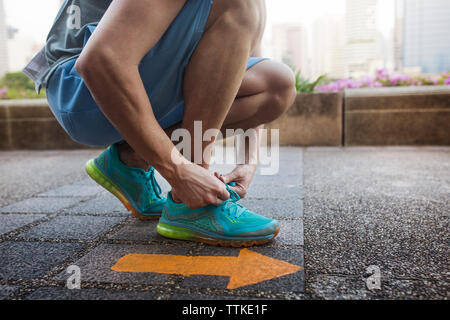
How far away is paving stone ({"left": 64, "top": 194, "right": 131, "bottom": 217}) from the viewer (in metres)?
1.54

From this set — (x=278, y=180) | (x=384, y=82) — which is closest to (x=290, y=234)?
(x=278, y=180)

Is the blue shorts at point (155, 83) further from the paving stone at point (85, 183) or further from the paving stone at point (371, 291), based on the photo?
the paving stone at point (85, 183)

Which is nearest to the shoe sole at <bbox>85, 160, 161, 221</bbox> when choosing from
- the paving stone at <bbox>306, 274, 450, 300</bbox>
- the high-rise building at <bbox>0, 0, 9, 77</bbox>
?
the paving stone at <bbox>306, 274, 450, 300</bbox>

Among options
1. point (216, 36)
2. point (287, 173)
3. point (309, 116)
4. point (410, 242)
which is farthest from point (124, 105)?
point (309, 116)

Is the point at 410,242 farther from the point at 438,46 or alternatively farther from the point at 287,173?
the point at 438,46

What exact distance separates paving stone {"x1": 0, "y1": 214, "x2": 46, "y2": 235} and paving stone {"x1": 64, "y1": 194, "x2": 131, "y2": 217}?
137mm

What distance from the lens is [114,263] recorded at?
1006 mm

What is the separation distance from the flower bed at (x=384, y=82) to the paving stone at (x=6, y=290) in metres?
3.81

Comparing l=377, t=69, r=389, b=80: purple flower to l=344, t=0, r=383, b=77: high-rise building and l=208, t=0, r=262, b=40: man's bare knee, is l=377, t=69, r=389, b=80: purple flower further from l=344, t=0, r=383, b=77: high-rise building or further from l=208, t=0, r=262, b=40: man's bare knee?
l=208, t=0, r=262, b=40: man's bare knee

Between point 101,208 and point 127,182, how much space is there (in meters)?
0.34

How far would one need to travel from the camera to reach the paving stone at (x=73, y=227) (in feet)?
4.13

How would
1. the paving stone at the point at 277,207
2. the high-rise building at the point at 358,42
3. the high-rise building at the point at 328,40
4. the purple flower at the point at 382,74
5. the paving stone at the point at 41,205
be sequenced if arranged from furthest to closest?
1. the high-rise building at the point at 328,40
2. the high-rise building at the point at 358,42
3. the purple flower at the point at 382,74
4. the paving stone at the point at 41,205
5. the paving stone at the point at 277,207

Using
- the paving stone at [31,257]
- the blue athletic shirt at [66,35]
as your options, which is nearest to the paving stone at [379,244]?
the paving stone at [31,257]

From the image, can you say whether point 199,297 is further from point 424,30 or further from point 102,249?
point 424,30
